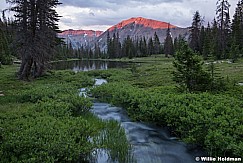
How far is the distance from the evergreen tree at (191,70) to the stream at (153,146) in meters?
4.26

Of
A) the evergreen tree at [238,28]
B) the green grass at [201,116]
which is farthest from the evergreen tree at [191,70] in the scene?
the evergreen tree at [238,28]

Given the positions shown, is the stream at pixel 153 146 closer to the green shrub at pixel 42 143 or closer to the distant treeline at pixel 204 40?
the green shrub at pixel 42 143

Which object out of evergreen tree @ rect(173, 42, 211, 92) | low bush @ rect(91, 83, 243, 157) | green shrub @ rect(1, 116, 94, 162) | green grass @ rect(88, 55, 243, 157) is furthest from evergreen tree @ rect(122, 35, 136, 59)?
green shrub @ rect(1, 116, 94, 162)

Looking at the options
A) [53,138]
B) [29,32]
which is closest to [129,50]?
[29,32]

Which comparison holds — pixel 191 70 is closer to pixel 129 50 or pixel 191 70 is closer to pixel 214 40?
pixel 214 40

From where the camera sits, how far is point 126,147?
9.04 m

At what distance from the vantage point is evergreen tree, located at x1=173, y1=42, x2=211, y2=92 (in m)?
14.0

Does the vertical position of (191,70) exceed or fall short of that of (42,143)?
it exceeds it

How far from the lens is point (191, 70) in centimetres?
1431

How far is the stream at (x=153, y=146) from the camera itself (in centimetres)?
860

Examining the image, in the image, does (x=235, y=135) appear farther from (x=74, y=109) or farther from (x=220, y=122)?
(x=74, y=109)

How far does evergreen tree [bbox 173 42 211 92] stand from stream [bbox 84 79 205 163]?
4261 mm

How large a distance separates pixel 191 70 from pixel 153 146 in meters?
6.39

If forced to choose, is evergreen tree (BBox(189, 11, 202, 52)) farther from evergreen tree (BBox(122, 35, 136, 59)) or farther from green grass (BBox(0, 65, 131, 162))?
green grass (BBox(0, 65, 131, 162))
